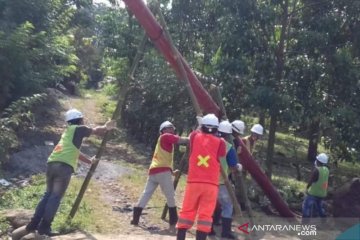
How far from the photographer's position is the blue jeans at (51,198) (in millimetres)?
6691

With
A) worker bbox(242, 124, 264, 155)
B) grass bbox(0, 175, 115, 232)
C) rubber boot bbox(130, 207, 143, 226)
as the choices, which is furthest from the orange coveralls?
worker bbox(242, 124, 264, 155)

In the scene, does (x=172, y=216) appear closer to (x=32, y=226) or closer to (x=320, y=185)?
(x=32, y=226)

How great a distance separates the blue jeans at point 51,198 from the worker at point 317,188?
494 centimetres

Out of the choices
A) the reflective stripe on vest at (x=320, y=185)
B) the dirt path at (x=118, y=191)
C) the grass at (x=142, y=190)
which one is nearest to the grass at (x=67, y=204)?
the dirt path at (x=118, y=191)

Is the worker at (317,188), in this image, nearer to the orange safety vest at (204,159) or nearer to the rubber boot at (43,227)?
the orange safety vest at (204,159)

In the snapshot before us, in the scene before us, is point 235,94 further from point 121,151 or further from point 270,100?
point 121,151

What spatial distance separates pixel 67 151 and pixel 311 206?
5.22 meters

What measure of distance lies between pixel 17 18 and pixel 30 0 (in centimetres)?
61

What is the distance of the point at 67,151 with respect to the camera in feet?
22.6

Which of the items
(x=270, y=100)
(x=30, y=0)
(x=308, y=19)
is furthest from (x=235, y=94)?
(x=30, y=0)

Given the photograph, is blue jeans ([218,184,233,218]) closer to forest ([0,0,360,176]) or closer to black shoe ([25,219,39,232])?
black shoe ([25,219,39,232])

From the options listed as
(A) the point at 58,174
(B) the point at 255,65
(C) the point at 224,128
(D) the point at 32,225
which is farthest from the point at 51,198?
(B) the point at 255,65

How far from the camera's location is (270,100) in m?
11.5

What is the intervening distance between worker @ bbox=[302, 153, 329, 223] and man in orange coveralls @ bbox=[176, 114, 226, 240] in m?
3.90
